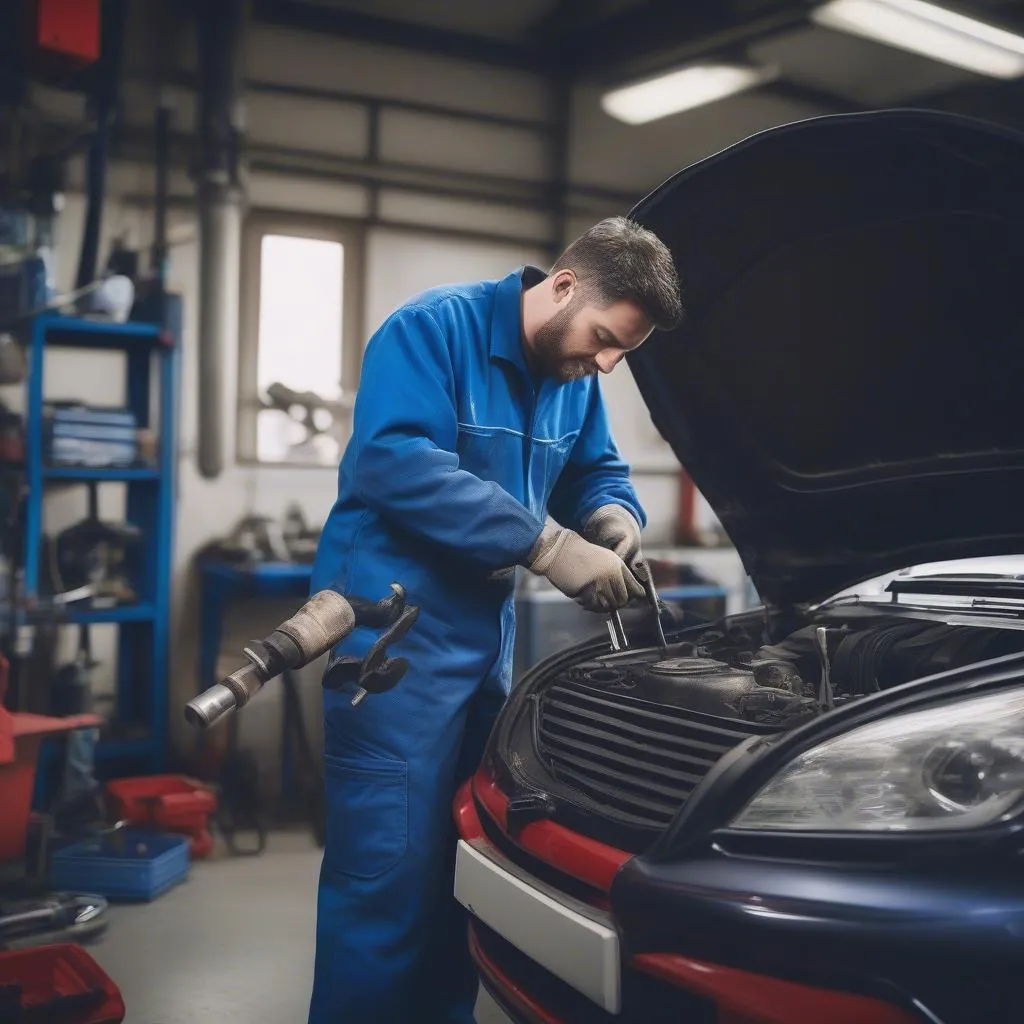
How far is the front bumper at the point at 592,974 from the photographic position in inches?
37.6

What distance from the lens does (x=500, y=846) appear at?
137 cm

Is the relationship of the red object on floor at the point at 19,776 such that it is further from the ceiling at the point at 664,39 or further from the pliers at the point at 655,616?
the ceiling at the point at 664,39

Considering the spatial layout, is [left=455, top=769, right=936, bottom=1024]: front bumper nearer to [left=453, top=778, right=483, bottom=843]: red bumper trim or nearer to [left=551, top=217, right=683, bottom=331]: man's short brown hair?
[left=453, top=778, right=483, bottom=843]: red bumper trim

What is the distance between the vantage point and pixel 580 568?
147cm

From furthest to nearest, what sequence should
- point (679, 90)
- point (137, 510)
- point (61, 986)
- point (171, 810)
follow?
point (679, 90), point (137, 510), point (171, 810), point (61, 986)

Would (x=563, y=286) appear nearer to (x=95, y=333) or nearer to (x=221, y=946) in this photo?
(x=221, y=946)

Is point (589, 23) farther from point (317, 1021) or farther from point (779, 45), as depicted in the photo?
point (317, 1021)

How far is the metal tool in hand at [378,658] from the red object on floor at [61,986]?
0.87 meters

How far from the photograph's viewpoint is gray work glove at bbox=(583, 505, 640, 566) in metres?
1.71

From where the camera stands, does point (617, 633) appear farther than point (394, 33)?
No

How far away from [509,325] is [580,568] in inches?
17.6

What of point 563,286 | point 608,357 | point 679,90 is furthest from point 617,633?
point 679,90

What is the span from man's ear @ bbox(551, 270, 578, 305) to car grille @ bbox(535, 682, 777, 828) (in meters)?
0.60

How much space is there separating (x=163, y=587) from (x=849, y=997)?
9.61 feet
